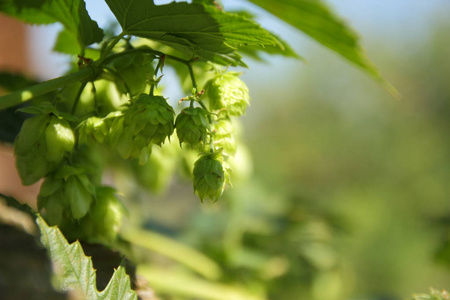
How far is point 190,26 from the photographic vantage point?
2.30ft

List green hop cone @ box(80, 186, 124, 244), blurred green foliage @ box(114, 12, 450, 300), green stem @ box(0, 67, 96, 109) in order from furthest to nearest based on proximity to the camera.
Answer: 1. blurred green foliage @ box(114, 12, 450, 300)
2. green hop cone @ box(80, 186, 124, 244)
3. green stem @ box(0, 67, 96, 109)

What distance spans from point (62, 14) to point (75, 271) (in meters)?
0.41

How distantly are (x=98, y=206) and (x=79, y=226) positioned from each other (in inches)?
1.7

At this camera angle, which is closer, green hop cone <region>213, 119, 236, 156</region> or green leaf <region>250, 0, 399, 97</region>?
green hop cone <region>213, 119, 236, 156</region>

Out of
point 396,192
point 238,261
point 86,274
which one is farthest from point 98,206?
point 396,192

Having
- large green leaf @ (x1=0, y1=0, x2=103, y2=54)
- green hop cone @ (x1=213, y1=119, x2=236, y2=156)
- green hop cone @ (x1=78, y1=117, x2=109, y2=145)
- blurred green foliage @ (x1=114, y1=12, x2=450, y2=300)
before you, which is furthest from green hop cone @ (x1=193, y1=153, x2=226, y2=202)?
blurred green foliage @ (x1=114, y1=12, x2=450, y2=300)

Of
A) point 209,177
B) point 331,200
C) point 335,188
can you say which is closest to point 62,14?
point 209,177

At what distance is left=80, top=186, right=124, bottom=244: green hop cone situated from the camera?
0.84 m

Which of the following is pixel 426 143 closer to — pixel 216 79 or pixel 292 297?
pixel 292 297

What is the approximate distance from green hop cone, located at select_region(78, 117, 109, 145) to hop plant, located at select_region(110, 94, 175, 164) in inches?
0.7

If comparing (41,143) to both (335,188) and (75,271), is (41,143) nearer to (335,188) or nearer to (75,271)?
(75,271)

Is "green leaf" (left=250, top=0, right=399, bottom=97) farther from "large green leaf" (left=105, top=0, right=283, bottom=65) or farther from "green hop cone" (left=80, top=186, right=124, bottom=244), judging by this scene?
"green hop cone" (left=80, top=186, right=124, bottom=244)

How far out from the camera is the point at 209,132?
0.75 metres

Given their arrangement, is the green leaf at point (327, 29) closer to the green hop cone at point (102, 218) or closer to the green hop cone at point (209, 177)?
the green hop cone at point (209, 177)
